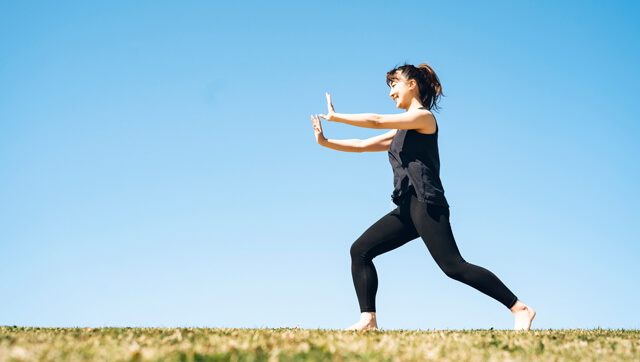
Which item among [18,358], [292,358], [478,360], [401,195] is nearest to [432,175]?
[401,195]

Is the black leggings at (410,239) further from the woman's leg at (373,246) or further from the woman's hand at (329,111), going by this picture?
the woman's hand at (329,111)

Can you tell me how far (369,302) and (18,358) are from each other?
13.7 ft

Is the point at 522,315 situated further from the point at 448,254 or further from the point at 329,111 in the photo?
the point at 329,111

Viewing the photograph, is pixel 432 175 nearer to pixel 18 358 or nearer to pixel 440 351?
pixel 440 351

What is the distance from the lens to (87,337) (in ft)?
16.5

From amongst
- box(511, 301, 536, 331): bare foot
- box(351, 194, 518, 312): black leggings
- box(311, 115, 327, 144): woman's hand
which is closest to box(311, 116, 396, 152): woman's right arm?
box(311, 115, 327, 144): woman's hand

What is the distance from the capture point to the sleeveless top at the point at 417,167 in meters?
6.56

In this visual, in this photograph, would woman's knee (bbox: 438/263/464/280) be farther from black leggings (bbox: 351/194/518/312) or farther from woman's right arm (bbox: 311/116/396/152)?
woman's right arm (bbox: 311/116/396/152)

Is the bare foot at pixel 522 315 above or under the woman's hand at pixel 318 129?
under

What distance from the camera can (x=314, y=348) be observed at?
4.23m

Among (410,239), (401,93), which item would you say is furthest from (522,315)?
(401,93)

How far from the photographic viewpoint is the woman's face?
23.2 ft

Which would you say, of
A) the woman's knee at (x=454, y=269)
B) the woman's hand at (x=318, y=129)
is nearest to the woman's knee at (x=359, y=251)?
the woman's knee at (x=454, y=269)

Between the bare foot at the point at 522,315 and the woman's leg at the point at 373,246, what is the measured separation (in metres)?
1.39
